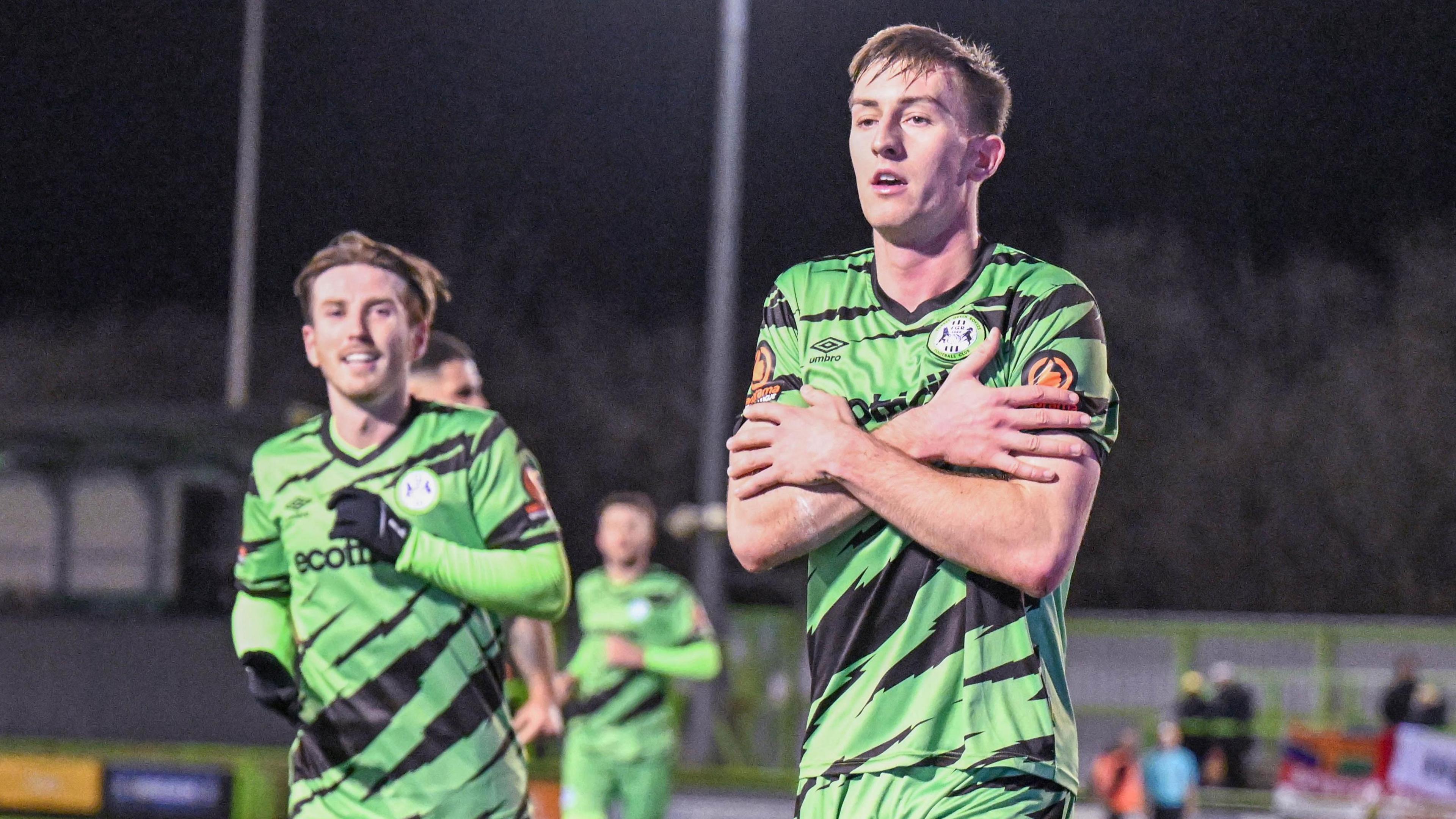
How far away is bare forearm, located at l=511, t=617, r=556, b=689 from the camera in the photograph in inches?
252

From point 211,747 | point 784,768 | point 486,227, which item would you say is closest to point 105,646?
point 211,747

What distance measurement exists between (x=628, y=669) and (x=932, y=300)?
22.3 feet

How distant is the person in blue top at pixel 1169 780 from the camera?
48.9ft

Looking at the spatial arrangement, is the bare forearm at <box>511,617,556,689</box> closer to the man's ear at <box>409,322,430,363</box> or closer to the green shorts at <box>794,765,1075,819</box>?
the man's ear at <box>409,322,430,363</box>

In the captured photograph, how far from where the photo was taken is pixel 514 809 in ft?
14.2

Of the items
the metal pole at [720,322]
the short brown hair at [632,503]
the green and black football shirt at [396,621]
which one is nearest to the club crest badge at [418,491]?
the green and black football shirt at [396,621]

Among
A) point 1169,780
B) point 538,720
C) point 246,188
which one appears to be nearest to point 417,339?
point 538,720

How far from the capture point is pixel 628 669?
9.58 m

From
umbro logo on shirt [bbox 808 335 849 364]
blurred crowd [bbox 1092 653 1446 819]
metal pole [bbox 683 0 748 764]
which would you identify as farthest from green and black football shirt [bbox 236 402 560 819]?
metal pole [bbox 683 0 748 764]

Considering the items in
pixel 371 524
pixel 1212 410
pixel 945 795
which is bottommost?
pixel 1212 410

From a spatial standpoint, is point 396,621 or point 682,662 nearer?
point 396,621

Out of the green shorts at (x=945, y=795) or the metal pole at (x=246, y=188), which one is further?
the metal pole at (x=246, y=188)

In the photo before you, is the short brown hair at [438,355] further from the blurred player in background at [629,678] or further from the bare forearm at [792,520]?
the bare forearm at [792,520]

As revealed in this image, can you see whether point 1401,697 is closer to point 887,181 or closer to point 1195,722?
point 1195,722
